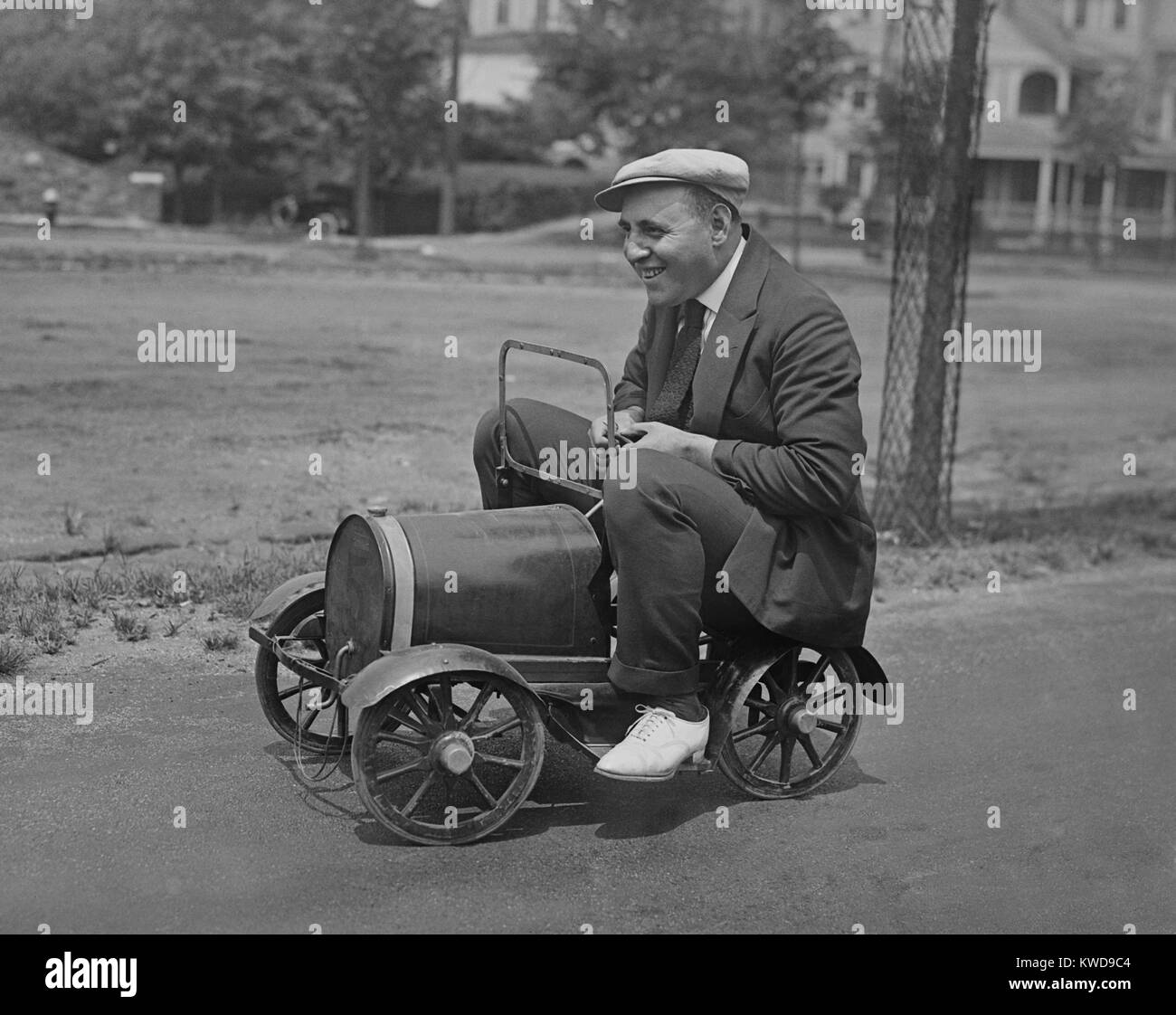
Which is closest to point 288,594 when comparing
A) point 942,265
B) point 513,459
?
point 513,459

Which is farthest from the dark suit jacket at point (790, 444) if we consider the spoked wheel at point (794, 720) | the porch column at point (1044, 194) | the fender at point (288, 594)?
the porch column at point (1044, 194)

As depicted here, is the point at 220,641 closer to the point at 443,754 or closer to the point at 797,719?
the point at 443,754

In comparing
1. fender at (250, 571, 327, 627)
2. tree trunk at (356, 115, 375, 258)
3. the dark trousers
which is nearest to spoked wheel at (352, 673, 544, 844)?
the dark trousers

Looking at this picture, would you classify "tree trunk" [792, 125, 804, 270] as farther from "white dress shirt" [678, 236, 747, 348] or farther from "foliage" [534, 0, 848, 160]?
"white dress shirt" [678, 236, 747, 348]

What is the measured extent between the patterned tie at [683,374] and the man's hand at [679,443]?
198 mm

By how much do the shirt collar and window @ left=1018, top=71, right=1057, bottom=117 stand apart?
198 ft

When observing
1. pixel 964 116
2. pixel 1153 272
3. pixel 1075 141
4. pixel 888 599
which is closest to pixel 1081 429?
pixel 964 116

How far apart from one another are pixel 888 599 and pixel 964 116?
2585 mm

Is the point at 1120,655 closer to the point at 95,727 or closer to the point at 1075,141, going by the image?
the point at 95,727

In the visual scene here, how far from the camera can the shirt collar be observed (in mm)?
4805

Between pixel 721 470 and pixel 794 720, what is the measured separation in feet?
2.57

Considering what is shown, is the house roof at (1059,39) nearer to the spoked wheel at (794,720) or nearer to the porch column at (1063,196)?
the porch column at (1063,196)

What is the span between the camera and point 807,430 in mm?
4562

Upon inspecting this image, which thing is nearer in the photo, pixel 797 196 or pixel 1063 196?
pixel 797 196
